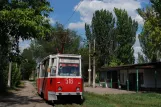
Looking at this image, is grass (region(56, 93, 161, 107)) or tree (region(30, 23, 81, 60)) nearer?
grass (region(56, 93, 161, 107))

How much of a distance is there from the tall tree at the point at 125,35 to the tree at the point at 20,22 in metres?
47.6

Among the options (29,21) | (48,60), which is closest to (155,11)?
(48,60)

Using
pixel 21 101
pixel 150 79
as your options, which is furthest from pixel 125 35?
pixel 21 101

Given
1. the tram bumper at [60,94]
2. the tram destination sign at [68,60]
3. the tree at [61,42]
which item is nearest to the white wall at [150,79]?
the tram bumper at [60,94]

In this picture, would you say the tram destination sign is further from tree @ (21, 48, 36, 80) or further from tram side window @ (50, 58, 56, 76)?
tree @ (21, 48, 36, 80)

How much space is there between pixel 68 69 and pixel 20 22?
15.6ft

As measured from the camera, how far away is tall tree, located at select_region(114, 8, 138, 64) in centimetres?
6931

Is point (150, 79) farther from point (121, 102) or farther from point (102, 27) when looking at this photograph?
point (102, 27)

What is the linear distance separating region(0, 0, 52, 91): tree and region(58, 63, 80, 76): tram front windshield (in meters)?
2.60

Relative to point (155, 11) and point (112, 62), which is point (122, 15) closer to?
point (112, 62)

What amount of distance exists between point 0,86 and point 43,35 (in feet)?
46.5

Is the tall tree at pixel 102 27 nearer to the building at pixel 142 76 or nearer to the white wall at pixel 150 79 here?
the building at pixel 142 76

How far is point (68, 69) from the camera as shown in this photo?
2191cm

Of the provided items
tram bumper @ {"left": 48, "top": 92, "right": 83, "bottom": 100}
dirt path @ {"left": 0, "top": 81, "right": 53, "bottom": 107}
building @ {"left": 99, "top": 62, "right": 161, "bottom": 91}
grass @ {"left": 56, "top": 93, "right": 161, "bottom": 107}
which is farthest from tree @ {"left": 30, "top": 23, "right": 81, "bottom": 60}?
tram bumper @ {"left": 48, "top": 92, "right": 83, "bottom": 100}
